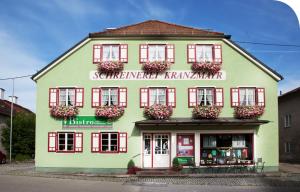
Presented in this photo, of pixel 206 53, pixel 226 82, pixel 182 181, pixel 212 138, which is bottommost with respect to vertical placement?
pixel 182 181

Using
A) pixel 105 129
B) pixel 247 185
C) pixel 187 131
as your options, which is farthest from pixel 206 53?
pixel 247 185

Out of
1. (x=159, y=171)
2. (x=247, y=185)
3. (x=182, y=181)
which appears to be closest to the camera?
(x=247, y=185)

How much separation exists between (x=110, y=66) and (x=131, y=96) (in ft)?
7.21

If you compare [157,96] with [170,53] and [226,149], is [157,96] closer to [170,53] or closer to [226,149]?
[170,53]

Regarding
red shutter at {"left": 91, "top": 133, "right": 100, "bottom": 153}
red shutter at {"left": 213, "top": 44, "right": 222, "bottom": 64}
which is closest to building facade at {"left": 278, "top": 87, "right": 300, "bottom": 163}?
red shutter at {"left": 213, "top": 44, "right": 222, "bottom": 64}

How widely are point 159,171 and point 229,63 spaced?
25.7 ft

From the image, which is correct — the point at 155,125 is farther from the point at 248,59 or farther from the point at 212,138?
the point at 248,59

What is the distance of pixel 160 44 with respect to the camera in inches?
1089

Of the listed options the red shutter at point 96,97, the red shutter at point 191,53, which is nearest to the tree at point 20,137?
the red shutter at point 96,97

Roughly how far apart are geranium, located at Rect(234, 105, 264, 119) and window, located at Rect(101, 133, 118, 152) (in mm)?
7408

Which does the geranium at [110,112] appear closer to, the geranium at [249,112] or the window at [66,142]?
the window at [66,142]

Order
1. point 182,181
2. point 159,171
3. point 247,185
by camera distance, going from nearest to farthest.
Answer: point 247,185 < point 182,181 < point 159,171

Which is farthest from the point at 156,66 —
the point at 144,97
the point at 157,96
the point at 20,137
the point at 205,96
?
the point at 20,137

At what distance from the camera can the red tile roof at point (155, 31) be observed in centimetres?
2755
